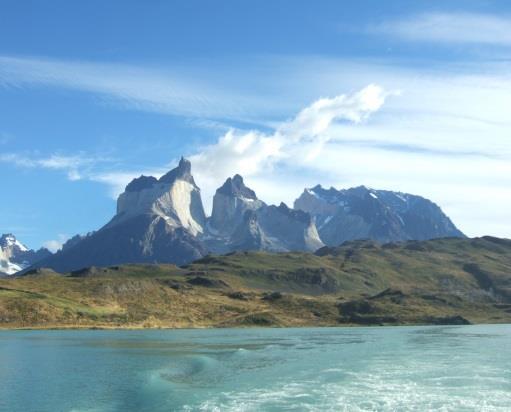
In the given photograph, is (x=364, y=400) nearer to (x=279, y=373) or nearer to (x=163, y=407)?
(x=163, y=407)

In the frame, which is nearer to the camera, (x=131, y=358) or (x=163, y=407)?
(x=163, y=407)

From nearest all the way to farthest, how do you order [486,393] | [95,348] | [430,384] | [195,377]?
[486,393] → [430,384] → [195,377] → [95,348]

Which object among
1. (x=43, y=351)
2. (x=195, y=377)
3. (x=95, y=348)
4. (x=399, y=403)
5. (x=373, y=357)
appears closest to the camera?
Answer: (x=399, y=403)

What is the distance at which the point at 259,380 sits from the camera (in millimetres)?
93438

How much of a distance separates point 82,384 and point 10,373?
20.3m

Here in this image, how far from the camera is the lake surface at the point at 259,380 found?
73062 millimetres

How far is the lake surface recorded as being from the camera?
2876 inches

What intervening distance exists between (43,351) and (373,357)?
75.3m

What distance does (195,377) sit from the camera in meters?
98.4

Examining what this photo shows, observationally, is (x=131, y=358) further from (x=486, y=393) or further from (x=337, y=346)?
(x=486, y=393)

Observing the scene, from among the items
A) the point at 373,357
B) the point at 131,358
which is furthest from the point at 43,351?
the point at 373,357

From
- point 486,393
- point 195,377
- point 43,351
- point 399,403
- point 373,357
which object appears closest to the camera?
point 399,403

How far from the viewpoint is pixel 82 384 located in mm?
91500

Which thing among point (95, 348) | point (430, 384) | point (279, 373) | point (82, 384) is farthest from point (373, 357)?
point (95, 348)
